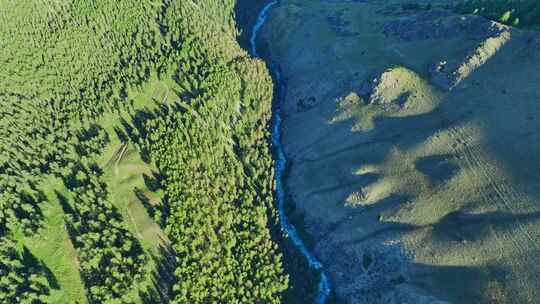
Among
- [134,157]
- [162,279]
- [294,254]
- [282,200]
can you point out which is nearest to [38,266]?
[162,279]

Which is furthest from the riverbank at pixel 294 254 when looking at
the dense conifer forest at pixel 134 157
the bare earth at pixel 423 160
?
the dense conifer forest at pixel 134 157

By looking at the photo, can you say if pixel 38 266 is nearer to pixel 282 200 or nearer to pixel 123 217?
pixel 123 217

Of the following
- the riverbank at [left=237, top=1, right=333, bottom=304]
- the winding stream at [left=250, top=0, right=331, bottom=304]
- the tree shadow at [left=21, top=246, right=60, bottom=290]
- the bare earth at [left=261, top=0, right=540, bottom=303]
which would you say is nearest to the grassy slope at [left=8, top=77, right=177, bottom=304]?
the tree shadow at [left=21, top=246, right=60, bottom=290]

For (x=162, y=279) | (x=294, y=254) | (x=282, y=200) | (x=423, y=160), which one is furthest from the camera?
(x=282, y=200)

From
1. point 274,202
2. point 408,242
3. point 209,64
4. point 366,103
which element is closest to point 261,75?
point 209,64

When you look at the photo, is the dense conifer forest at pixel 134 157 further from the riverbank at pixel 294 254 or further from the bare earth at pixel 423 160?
the bare earth at pixel 423 160

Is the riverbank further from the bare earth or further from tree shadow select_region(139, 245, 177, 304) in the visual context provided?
tree shadow select_region(139, 245, 177, 304)

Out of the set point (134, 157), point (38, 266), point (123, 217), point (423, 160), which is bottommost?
point (423, 160)
